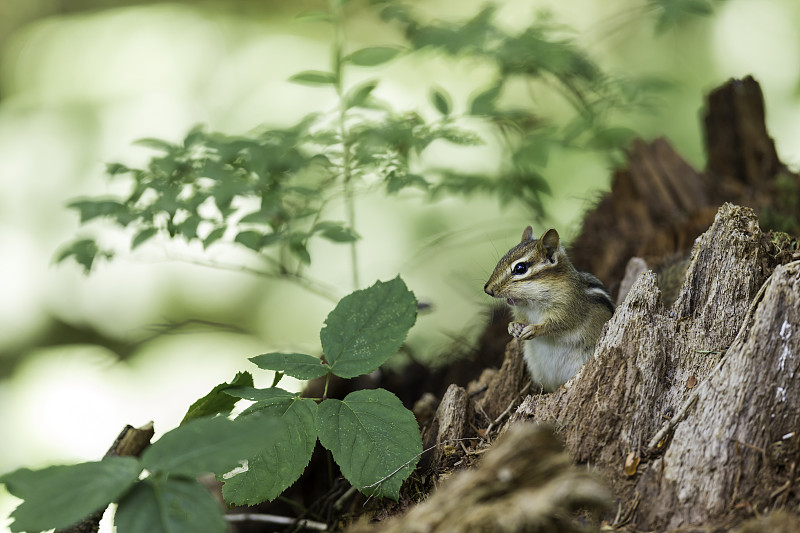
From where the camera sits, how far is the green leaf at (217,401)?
60.0 inches

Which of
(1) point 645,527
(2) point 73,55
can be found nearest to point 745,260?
(1) point 645,527

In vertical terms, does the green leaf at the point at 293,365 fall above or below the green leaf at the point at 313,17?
below

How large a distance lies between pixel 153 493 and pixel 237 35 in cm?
452

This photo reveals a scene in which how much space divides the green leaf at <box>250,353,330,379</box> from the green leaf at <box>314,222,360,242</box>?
1.75 ft

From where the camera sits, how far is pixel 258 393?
147 cm

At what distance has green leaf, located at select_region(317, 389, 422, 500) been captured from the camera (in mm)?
1391

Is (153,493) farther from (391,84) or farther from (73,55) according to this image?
(73,55)

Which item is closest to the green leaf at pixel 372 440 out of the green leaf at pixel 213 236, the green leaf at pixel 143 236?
the green leaf at pixel 213 236

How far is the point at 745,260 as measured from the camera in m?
1.49

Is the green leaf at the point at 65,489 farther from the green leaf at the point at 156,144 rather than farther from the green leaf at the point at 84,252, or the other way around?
the green leaf at the point at 156,144

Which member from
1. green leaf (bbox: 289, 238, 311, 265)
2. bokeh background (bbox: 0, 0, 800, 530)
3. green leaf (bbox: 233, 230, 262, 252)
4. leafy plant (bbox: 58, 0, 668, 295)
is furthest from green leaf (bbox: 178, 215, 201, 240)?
bokeh background (bbox: 0, 0, 800, 530)

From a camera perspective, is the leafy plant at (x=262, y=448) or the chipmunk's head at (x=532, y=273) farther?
the chipmunk's head at (x=532, y=273)

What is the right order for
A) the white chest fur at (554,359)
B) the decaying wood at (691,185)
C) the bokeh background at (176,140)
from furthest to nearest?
the bokeh background at (176,140) < the decaying wood at (691,185) < the white chest fur at (554,359)

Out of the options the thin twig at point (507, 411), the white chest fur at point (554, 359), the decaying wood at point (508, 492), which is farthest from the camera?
the white chest fur at point (554, 359)
